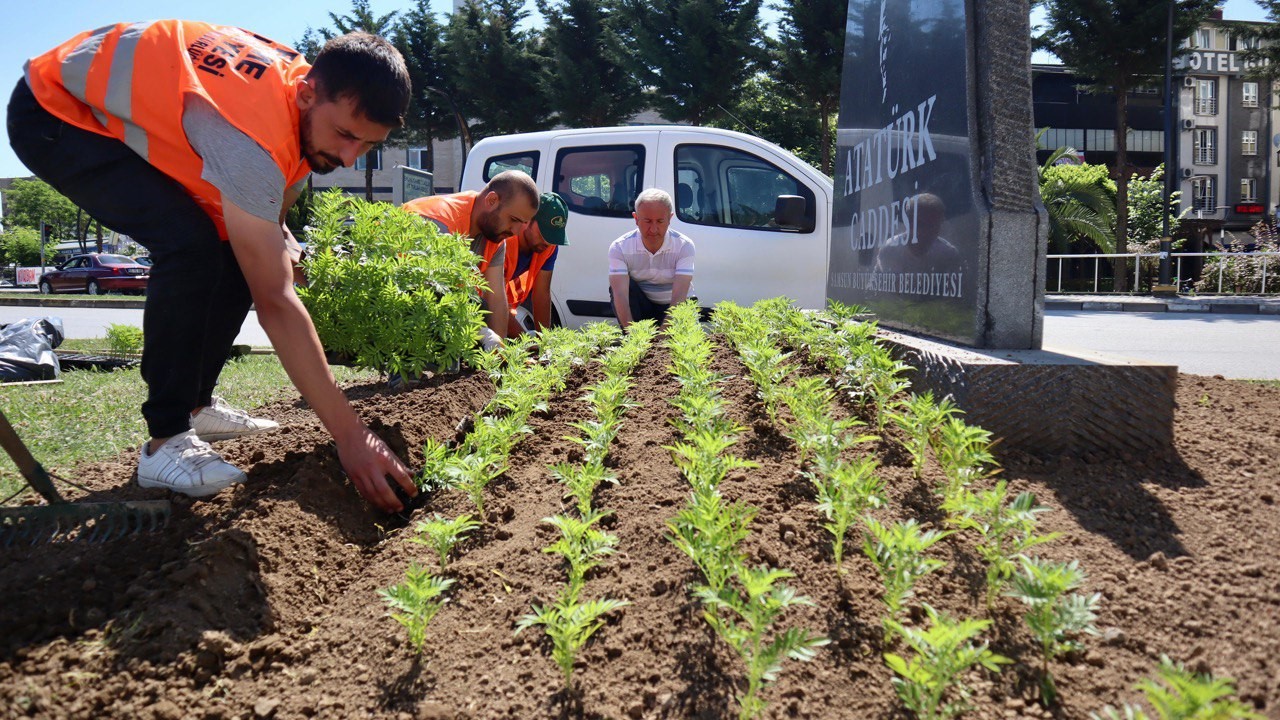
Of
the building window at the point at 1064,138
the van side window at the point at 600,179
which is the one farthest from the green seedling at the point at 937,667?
the building window at the point at 1064,138

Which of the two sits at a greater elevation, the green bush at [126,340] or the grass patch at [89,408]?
the green bush at [126,340]

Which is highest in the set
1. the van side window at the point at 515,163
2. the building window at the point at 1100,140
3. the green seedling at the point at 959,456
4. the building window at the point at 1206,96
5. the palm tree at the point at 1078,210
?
the building window at the point at 1206,96

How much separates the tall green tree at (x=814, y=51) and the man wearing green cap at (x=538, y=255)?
16.6 meters

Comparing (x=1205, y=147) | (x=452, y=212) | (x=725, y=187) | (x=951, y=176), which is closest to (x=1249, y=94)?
(x=1205, y=147)

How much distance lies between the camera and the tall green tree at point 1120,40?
20.3m

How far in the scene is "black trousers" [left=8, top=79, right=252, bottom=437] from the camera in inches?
95.7

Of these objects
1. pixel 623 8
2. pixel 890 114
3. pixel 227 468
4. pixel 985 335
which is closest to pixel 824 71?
pixel 623 8

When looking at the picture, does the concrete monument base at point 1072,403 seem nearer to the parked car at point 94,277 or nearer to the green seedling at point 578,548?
the green seedling at point 578,548

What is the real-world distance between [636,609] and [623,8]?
25893 millimetres

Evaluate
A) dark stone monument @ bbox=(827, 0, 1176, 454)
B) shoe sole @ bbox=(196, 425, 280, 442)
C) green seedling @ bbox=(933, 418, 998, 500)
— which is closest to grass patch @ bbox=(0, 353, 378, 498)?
shoe sole @ bbox=(196, 425, 280, 442)

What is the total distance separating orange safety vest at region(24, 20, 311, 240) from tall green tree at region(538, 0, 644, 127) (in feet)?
Answer: 83.9

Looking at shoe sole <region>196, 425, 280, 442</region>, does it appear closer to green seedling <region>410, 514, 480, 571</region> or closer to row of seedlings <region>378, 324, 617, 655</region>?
row of seedlings <region>378, 324, 617, 655</region>

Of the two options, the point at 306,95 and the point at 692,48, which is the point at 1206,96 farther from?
the point at 306,95

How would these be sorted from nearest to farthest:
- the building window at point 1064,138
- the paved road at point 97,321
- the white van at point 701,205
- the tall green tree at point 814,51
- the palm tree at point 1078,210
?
1. the white van at point 701,205
2. the paved road at point 97,321
3. the tall green tree at point 814,51
4. the palm tree at point 1078,210
5. the building window at point 1064,138
